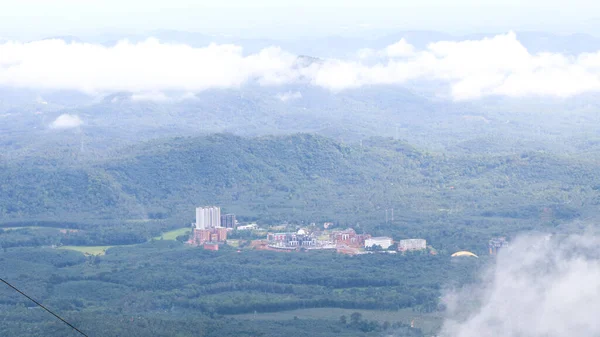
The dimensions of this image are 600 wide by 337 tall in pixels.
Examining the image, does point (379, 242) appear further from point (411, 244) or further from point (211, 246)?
point (211, 246)

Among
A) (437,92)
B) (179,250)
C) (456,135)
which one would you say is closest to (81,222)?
(179,250)

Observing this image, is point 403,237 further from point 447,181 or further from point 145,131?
point 145,131

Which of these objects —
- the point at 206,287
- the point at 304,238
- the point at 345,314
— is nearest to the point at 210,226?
the point at 304,238

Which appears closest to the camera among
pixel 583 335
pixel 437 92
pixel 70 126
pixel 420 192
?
pixel 583 335

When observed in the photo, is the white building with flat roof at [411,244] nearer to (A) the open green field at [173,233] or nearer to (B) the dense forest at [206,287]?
(B) the dense forest at [206,287]

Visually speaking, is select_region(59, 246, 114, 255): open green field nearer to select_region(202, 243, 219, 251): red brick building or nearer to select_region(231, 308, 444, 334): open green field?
select_region(202, 243, 219, 251): red brick building

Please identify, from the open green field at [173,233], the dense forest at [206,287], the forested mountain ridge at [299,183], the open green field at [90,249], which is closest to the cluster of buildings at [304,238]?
the open green field at [173,233]
